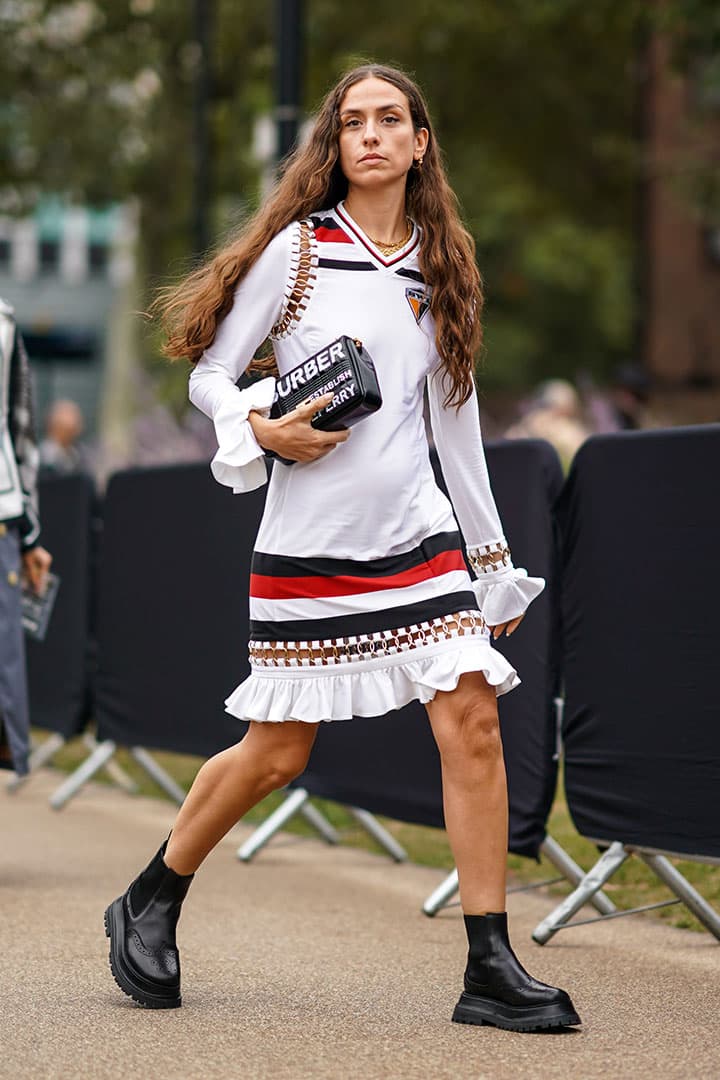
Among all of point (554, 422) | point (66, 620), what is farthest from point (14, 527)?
point (554, 422)

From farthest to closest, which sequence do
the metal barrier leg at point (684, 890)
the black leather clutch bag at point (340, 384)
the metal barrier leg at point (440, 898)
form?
the metal barrier leg at point (440, 898) < the metal barrier leg at point (684, 890) < the black leather clutch bag at point (340, 384)

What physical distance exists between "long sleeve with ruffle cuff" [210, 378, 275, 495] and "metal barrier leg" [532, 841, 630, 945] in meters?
1.94

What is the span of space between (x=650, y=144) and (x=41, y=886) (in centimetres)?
2310

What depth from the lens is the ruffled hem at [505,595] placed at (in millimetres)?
4828

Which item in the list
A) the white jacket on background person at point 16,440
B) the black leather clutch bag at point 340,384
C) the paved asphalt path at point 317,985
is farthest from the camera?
the white jacket on background person at point 16,440

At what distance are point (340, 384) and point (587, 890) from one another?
2.13m

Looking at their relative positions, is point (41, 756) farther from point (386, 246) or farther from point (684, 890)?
point (386, 246)

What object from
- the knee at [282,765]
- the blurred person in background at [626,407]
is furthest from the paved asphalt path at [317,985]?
the blurred person in background at [626,407]

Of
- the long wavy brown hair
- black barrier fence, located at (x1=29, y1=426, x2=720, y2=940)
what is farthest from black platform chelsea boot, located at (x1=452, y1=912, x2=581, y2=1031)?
the long wavy brown hair

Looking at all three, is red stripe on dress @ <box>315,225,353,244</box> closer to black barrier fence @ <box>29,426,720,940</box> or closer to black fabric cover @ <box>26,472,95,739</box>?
black barrier fence @ <box>29,426,720,940</box>

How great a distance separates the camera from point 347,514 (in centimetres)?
454

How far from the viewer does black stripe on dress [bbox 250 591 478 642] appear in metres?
4.52

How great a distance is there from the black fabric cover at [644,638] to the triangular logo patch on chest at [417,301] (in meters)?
1.03

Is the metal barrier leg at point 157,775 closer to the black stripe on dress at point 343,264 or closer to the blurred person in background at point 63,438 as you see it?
the black stripe on dress at point 343,264
